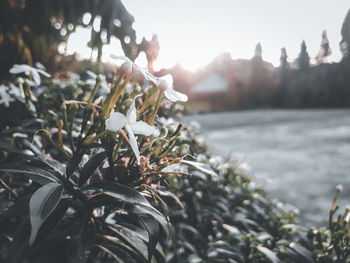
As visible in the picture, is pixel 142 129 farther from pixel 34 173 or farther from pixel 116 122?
pixel 34 173

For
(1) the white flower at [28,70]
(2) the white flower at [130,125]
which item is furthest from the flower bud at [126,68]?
(1) the white flower at [28,70]

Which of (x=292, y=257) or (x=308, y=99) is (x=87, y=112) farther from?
(x=308, y=99)

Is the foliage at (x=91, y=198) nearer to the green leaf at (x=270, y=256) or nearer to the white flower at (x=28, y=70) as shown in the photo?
the white flower at (x=28, y=70)

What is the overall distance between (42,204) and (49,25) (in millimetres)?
1509

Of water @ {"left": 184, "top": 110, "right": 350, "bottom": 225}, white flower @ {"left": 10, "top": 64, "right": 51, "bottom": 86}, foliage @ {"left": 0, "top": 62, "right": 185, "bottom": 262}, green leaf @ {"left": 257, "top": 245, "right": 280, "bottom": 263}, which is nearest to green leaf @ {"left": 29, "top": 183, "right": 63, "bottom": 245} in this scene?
foliage @ {"left": 0, "top": 62, "right": 185, "bottom": 262}

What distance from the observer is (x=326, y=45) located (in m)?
1.68

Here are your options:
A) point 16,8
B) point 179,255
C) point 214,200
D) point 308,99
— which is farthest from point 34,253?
point 308,99

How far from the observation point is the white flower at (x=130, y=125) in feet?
1.50

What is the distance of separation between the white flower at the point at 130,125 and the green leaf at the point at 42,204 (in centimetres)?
15

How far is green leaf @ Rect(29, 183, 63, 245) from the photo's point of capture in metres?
0.44

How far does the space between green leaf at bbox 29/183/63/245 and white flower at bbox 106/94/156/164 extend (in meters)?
0.15

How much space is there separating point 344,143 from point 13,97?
19.0 feet

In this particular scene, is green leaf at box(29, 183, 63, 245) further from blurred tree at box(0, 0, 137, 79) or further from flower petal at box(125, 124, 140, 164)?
blurred tree at box(0, 0, 137, 79)

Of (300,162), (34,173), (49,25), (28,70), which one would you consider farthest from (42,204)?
(300,162)
